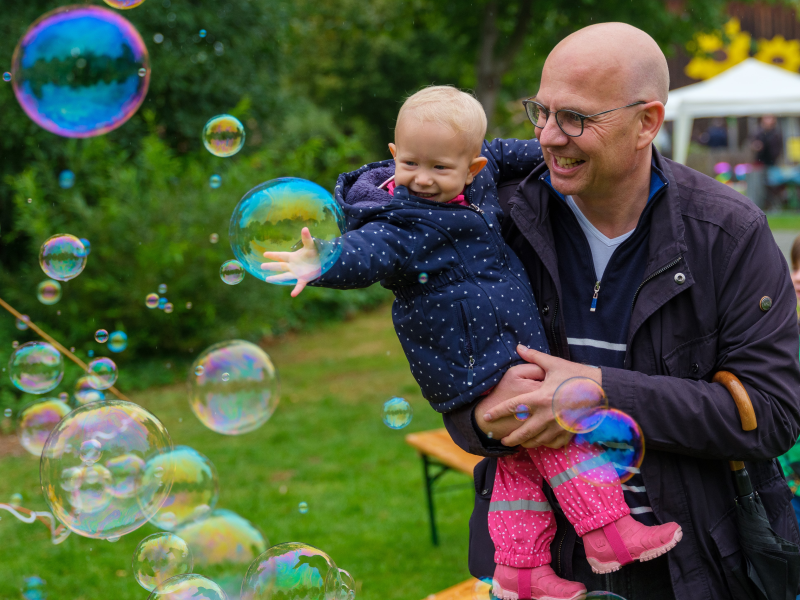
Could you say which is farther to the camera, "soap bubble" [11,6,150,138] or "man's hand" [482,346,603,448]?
"soap bubble" [11,6,150,138]

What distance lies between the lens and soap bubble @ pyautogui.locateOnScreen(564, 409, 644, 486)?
1.79m

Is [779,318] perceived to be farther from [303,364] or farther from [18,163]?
[18,163]

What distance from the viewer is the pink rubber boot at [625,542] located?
5.82ft

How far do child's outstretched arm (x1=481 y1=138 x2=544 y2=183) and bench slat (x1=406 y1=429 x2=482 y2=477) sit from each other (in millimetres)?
2012

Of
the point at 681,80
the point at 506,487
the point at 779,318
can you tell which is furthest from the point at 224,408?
the point at 681,80

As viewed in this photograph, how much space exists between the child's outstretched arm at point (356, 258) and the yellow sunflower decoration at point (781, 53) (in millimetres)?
22248

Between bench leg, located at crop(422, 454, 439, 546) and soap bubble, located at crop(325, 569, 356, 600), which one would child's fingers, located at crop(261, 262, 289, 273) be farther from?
bench leg, located at crop(422, 454, 439, 546)

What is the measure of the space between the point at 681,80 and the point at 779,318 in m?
22.3

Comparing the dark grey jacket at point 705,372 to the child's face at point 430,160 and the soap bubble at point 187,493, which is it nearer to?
the child's face at point 430,160

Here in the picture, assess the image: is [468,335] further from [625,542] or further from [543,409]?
[625,542]

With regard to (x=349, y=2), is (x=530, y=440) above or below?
below

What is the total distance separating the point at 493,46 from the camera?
10.0m

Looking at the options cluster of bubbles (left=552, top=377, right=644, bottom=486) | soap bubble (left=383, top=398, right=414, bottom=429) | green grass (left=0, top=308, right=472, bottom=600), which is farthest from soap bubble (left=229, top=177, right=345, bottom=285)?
green grass (left=0, top=308, right=472, bottom=600)

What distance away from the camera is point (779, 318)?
1.77 metres
